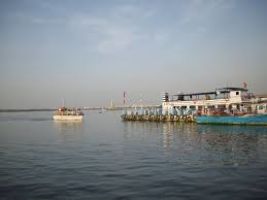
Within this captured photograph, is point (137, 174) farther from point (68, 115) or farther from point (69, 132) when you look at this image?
point (68, 115)

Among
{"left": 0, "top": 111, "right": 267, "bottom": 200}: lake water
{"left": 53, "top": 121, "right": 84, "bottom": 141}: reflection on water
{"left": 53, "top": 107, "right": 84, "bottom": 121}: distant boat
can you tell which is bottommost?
{"left": 0, "top": 111, "right": 267, "bottom": 200}: lake water

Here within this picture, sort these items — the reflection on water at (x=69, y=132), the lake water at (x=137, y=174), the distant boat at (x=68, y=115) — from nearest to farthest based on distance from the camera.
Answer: the lake water at (x=137, y=174) → the reflection on water at (x=69, y=132) → the distant boat at (x=68, y=115)

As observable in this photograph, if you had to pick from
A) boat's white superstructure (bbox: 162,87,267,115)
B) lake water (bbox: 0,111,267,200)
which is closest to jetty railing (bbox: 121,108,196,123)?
boat's white superstructure (bbox: 162,87,267,115)

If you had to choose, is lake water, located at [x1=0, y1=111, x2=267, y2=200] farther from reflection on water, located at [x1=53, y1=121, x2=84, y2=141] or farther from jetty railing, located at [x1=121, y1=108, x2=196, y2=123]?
jetty railing, located at [x1=121, y1=108, x2=196, y2=123]

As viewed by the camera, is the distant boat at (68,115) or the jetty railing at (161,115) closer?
the jetty railing at (161,115)

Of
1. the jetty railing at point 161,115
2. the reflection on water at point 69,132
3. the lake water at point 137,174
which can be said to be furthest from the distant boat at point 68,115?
the lake water at point 137,174

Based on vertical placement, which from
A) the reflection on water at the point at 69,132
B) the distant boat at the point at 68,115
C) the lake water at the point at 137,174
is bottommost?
the lake water at the point at 137,174

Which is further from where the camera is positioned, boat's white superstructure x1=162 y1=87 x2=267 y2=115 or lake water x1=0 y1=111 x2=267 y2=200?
boat's white superstructure x1=162 y1=87 x2=267 y2=115

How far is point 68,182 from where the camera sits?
20.6m

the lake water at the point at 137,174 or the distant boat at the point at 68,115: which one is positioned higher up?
the distant boat at the point at 68,115

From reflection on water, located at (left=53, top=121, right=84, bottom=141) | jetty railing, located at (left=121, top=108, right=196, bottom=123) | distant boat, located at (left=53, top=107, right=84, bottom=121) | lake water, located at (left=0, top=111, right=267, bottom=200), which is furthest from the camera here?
distant boat, located at (left=53, top=107, right=84, bottom=121)

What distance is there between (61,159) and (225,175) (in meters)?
14.6

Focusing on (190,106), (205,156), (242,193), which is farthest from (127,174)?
(190,106)

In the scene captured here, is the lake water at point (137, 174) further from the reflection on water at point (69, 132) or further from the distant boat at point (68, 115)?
the distant boat at point (68, 115)
